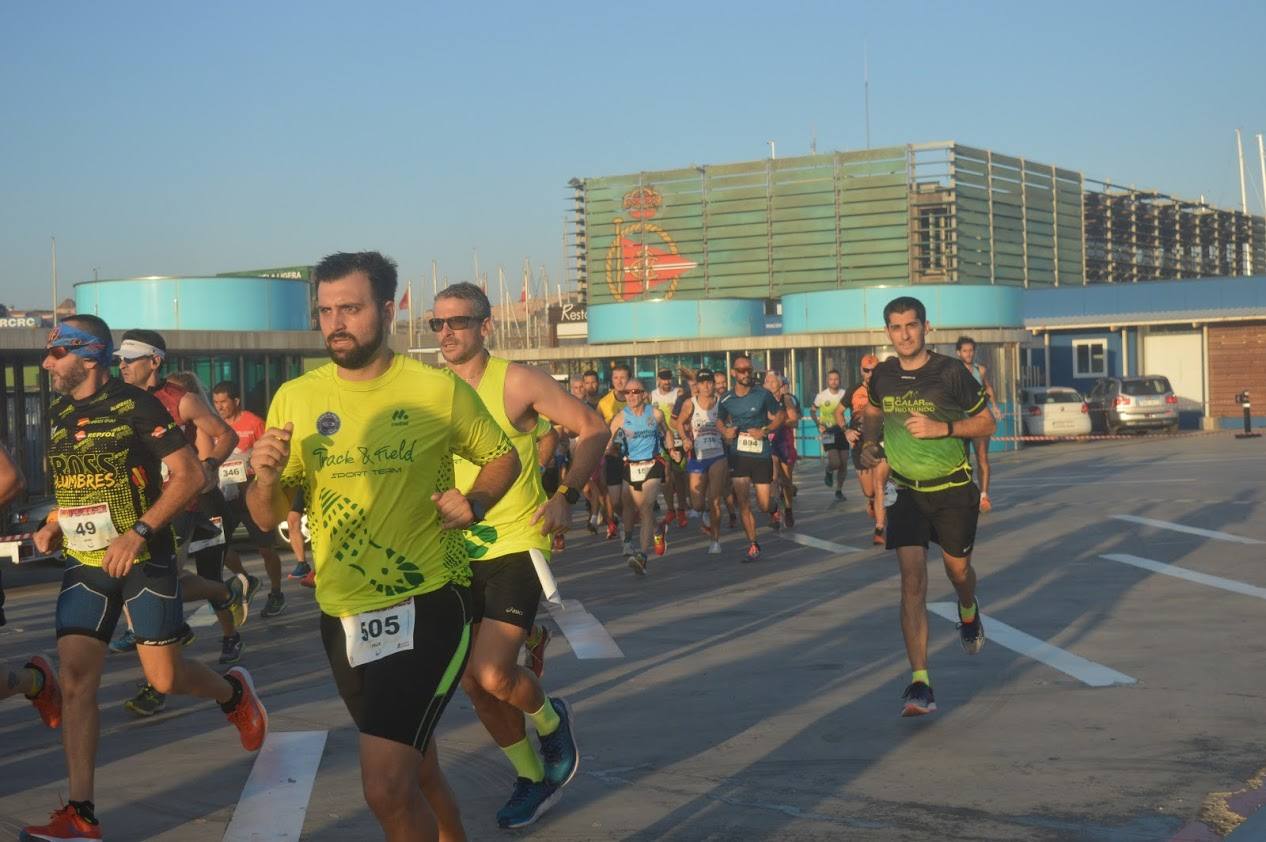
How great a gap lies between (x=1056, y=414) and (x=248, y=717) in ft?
112

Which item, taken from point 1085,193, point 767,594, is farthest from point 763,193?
point 767,594

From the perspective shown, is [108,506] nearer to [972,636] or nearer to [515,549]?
[515,549]

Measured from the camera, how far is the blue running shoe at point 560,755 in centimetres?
576

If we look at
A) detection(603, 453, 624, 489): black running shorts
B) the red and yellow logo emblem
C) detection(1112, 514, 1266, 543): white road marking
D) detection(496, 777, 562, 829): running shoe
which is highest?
the red and yellow logo emblem

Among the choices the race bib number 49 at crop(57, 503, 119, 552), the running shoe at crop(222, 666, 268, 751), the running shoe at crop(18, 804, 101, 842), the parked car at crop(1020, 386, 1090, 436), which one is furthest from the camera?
the parked car at crop(1020, 386, 1090, 436)

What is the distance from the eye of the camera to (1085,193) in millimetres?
74625

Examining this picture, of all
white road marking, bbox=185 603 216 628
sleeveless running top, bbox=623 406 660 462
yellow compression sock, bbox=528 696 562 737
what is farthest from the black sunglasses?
sleeveless running top, bbox=623 406 660 462

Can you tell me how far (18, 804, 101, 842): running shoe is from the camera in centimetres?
535

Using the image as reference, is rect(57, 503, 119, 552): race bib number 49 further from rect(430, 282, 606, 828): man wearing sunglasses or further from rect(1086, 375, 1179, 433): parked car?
rect(1086, 375, 1179, 433): parked car

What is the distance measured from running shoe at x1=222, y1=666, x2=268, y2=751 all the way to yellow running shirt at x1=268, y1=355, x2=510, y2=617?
2692mm

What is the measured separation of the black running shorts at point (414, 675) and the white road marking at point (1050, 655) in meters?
4.61

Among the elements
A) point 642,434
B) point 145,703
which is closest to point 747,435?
point 642,434

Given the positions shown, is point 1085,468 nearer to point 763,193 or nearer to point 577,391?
point 577,391

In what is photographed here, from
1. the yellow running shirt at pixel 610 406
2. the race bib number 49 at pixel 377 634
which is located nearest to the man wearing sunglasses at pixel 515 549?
the race bib number 49 at pixel 377 634
